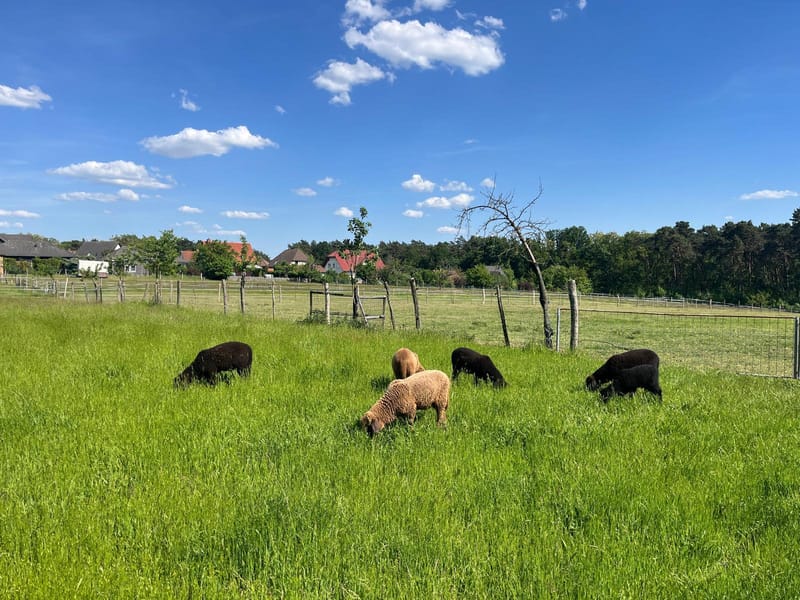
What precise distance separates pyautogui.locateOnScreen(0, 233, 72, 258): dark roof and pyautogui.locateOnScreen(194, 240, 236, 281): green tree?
102 feet

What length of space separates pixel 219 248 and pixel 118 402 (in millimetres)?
84942

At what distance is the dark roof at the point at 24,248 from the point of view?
86.4m

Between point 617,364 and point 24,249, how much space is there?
113m

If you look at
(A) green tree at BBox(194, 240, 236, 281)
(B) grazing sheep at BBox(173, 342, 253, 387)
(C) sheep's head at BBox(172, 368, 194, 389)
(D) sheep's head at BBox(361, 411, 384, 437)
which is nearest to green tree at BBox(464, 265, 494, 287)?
(A) green tree at BBox(194, 240, 236, 281)

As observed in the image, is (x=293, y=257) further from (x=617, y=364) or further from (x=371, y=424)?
(x=371, y=424)

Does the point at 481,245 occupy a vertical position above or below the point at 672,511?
above

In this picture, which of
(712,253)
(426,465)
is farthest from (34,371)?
(712,253)

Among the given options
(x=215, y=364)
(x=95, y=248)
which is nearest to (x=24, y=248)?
(x=95, y=248)

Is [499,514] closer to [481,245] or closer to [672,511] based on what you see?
[672,511]

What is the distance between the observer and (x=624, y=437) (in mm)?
5480

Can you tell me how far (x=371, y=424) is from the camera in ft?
17.9

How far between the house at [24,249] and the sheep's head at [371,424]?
108 meters

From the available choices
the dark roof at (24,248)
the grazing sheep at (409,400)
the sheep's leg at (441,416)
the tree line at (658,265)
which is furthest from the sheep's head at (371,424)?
the dark roof at (24,248)

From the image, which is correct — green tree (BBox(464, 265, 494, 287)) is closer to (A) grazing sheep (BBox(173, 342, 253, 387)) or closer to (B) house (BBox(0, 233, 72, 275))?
(A) grazing sheep (BBox(173, 342, 253, 387))
